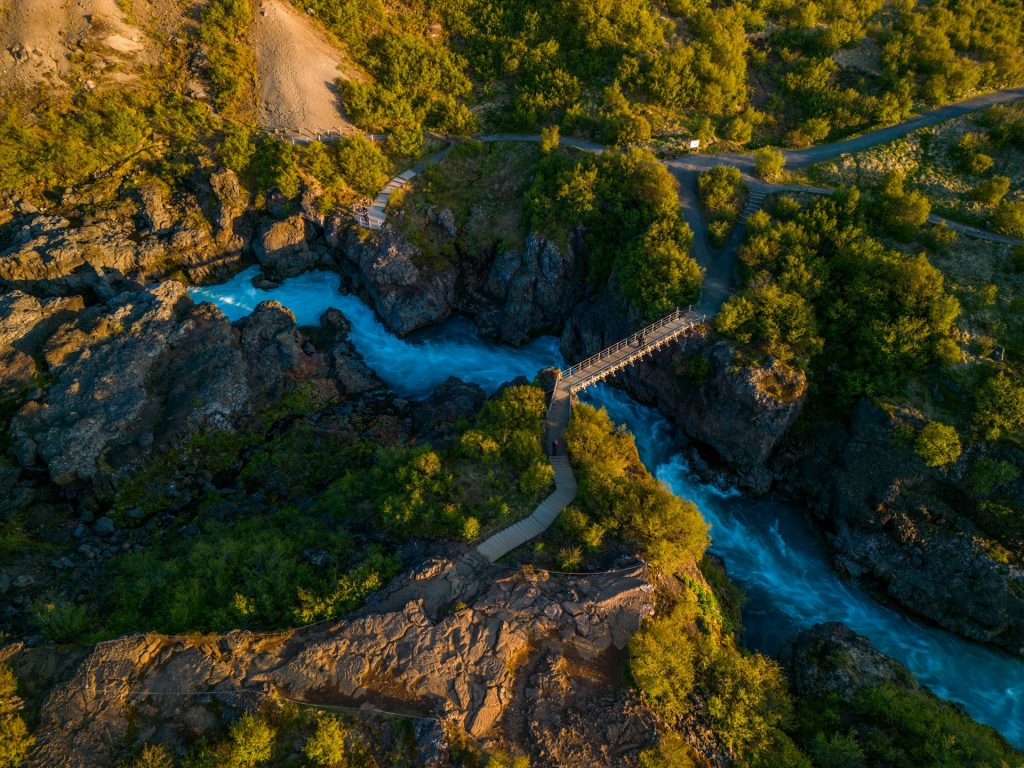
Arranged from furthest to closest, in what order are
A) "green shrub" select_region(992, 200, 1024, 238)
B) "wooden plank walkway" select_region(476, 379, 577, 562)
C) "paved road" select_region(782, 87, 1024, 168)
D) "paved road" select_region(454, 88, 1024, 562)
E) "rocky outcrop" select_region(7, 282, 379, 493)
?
"paved road" select_region(782, 87, 1024, 168), "green shrub" select_region(992, 200, 1024, 238), "rocky outcrop" select_region(7, 282, 379, 493), "paved road" select_region(454, 88, 1024, 562), "wooden plank walkway" select_region(476, 379, 577, 562)

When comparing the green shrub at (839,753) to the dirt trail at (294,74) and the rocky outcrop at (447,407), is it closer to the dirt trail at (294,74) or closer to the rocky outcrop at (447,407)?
the rocky outcrop at (447,407)

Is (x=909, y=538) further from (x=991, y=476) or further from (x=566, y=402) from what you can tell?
(x=566, y=402)

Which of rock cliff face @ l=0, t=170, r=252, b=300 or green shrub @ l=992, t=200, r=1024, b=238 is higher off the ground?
green shrub @ l=992, t=200, r=1024, b=238

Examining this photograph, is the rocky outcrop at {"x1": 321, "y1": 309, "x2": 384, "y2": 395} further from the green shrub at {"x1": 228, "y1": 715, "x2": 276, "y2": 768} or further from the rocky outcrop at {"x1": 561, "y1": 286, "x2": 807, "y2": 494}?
the green shrub at {"x1": 228, "y1": 715, "x2": 276, "y2": 768}

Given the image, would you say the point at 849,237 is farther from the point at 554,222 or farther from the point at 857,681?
the point at 857,681

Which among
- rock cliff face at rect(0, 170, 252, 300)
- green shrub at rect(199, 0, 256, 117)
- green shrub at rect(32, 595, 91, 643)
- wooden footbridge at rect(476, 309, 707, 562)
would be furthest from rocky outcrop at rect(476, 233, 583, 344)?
green shrub at rect(32, 595, 91, 643)

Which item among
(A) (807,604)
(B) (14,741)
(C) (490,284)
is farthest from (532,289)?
(B) (14,741)

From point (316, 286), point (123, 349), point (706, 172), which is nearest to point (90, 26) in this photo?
point (316, 286)
